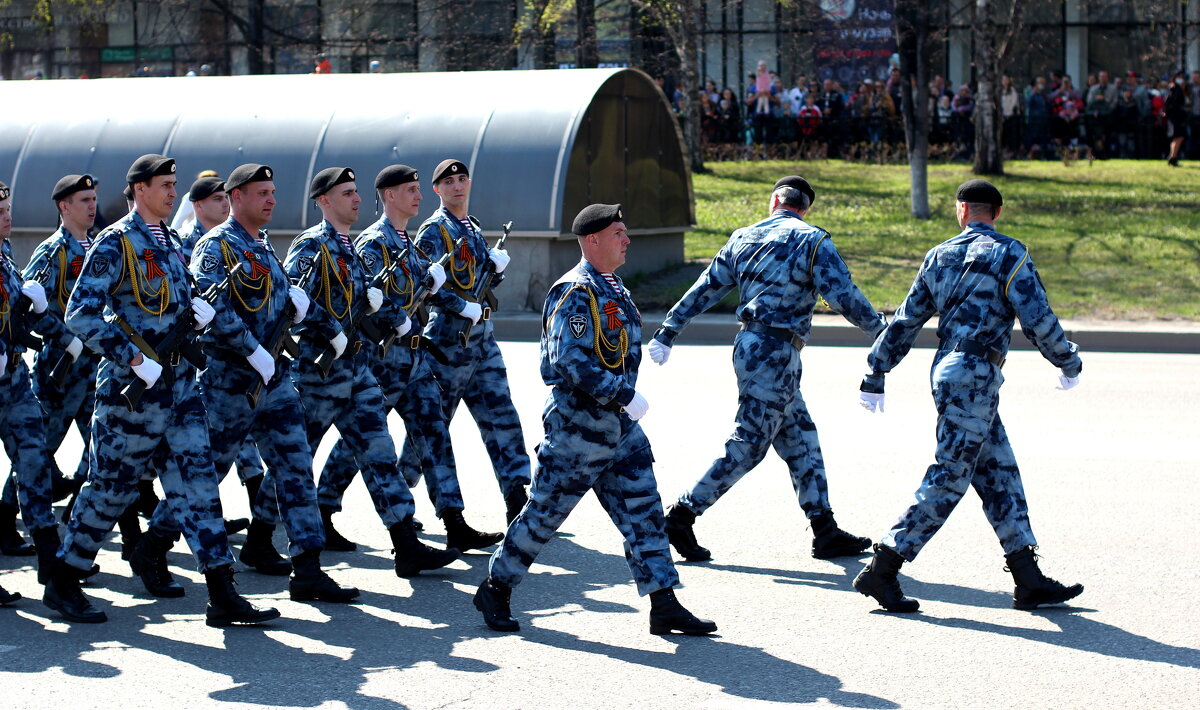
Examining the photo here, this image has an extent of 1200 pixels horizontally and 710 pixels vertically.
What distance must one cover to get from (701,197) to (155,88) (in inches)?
344

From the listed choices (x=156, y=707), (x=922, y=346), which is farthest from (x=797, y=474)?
(x=922, y=346)

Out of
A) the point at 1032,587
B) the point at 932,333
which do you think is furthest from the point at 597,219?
the point at 932,333

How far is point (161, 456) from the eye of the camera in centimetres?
634

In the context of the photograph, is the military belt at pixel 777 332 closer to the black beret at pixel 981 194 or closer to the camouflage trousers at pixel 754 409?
the camouflage trousers at pixel 754 409

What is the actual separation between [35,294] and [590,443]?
114 inches

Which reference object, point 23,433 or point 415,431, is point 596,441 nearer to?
point 415,431

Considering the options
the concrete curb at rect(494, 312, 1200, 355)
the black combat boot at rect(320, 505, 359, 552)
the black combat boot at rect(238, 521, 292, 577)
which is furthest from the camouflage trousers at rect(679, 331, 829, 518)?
the concrete curb at rect(494, 312, 1200, 355)

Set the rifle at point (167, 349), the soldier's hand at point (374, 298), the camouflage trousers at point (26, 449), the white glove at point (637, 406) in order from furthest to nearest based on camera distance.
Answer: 1. the soldier's hand at point (374, 298)
2. the camouflage trousers at point (26, 449)
3. the rifle at point (167, 349)
4. the white glove at point (637, 406)

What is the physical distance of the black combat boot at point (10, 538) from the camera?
7516 millimetres

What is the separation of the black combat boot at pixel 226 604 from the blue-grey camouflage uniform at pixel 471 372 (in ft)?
6.05

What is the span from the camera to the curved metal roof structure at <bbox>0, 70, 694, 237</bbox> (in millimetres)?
17453

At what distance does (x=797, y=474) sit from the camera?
24.6 ft

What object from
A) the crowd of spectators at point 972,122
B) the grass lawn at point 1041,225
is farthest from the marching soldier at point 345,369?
the crowd of spectators at point 972,122

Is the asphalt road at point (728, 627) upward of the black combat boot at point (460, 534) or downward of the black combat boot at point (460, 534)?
downward
